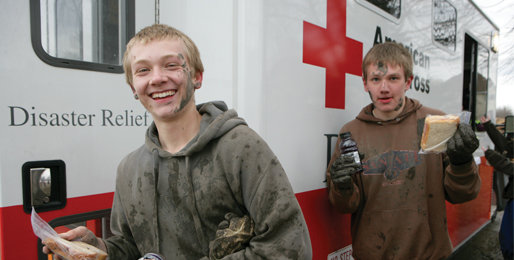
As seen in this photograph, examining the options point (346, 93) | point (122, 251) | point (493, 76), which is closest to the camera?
point (122, 251)

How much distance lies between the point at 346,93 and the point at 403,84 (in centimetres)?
34

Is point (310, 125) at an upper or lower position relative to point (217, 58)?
lower

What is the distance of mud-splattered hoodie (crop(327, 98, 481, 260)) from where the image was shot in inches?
73.5

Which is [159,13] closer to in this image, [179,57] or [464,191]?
[179,57]

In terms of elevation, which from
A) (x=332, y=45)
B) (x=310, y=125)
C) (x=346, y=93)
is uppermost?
(x=332, y=45)

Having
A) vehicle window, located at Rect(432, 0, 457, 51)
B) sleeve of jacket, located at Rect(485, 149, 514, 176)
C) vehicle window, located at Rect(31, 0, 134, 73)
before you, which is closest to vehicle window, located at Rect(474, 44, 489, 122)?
sleeve of jacket, located at Rect(485, 149, 514, 176)

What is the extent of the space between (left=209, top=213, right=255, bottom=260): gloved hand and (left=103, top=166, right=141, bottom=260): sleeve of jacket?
402 millimetres

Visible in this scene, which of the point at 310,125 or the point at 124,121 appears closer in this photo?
the point at 124,121

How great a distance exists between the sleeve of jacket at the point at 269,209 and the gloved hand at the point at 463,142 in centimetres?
91

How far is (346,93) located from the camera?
7.07 ft

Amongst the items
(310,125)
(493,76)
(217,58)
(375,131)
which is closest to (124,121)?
(217,58)

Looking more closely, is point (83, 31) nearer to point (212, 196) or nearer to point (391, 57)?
point (212, 196)

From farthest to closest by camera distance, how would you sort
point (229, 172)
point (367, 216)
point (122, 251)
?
point (367, 216)
point (122, 251)
point (229, 172)

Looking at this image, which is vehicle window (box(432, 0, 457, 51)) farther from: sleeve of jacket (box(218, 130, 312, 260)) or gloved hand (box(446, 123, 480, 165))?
sleeve of jacket (box(218, 130, 312, 260))
